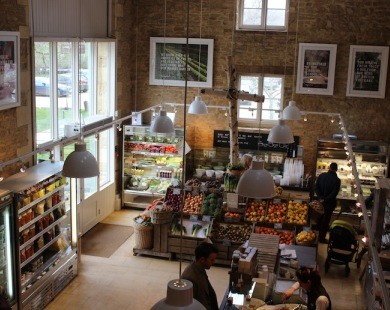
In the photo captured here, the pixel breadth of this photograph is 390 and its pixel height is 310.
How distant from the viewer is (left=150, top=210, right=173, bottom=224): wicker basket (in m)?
9.79

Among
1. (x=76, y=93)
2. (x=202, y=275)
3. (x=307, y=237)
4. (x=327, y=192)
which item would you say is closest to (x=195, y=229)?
(x=307, y=237)

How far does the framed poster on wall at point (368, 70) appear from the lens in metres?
11.7

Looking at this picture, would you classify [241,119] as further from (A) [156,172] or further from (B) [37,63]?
(B) [37,63]

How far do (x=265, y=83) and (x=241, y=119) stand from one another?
37.6 inches

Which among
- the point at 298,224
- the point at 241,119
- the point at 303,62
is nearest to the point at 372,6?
the point at 303,62

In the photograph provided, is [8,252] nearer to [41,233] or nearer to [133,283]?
[41,233]

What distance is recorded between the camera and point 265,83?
41.0 feet

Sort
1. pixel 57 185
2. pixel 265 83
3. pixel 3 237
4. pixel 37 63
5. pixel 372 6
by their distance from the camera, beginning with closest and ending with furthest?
pixel 3 237
pixel 57 185
pixel 37 63
pixel 372 6
pixel 265 83

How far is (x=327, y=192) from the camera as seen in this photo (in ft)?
36.3

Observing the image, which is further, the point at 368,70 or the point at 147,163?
the point at 147,163

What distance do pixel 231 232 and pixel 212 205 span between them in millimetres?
587

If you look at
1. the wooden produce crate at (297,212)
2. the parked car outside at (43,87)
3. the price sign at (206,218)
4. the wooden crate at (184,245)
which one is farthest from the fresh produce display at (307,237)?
the parked car outside at (43,87)

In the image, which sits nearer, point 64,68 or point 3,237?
point 3,237

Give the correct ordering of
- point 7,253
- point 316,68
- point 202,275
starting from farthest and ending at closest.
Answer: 1. point 316,68
2. point 7,253
3. point 202,275
